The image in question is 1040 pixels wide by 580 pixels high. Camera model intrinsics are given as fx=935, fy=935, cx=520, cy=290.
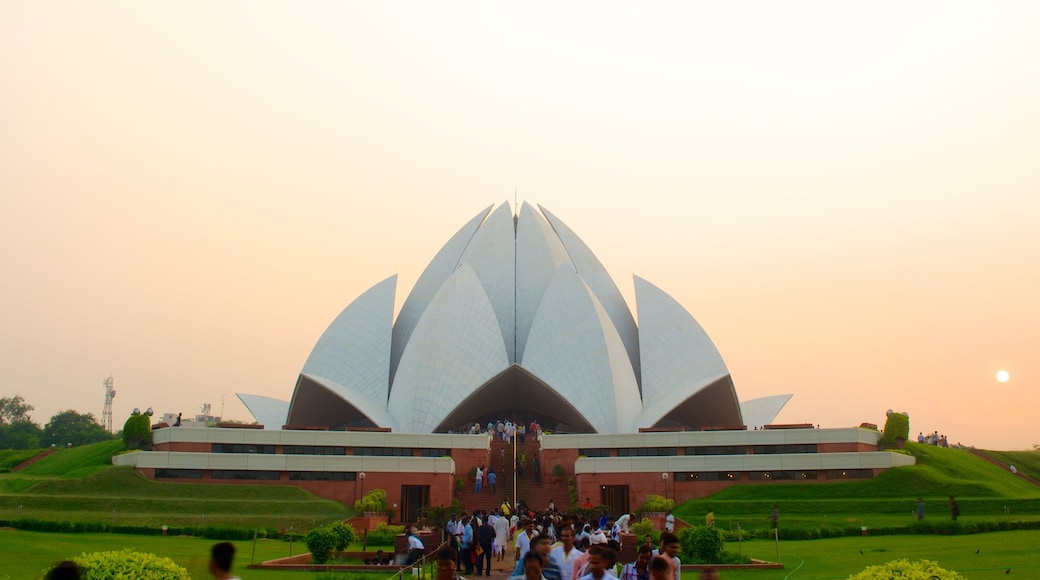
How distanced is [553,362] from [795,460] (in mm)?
10373

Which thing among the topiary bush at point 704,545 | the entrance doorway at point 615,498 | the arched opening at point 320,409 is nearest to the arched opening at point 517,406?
the arched opening at point 320,409

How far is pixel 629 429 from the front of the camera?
31.2 metres

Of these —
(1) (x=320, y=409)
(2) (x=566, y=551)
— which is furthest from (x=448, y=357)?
(2) (x=566, y=551)

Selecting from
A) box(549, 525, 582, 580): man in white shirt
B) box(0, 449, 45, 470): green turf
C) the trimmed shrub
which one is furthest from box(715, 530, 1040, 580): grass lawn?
box(0, 449, 45, 470): green turf

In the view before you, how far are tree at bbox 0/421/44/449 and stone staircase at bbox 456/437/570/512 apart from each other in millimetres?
39916

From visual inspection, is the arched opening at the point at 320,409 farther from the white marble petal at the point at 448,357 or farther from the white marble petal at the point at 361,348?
the white marble petal at the point at 448,357

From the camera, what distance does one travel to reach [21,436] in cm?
5938

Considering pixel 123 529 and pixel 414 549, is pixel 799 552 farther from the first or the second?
pixel 123 529

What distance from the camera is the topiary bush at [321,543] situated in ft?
43.7

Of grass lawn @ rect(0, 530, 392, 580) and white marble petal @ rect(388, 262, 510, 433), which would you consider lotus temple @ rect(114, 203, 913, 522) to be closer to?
white marble petal @ rect(388, 262, 510, 433)

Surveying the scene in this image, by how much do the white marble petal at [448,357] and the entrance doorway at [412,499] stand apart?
Result: 17.7 ft

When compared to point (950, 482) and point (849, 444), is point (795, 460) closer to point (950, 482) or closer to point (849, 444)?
point (849, 444)

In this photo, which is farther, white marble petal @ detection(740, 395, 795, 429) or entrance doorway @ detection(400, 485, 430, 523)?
white marble petal @ detection(740, 395, 795, 429)

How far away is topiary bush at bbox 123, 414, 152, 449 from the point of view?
25.6 m
